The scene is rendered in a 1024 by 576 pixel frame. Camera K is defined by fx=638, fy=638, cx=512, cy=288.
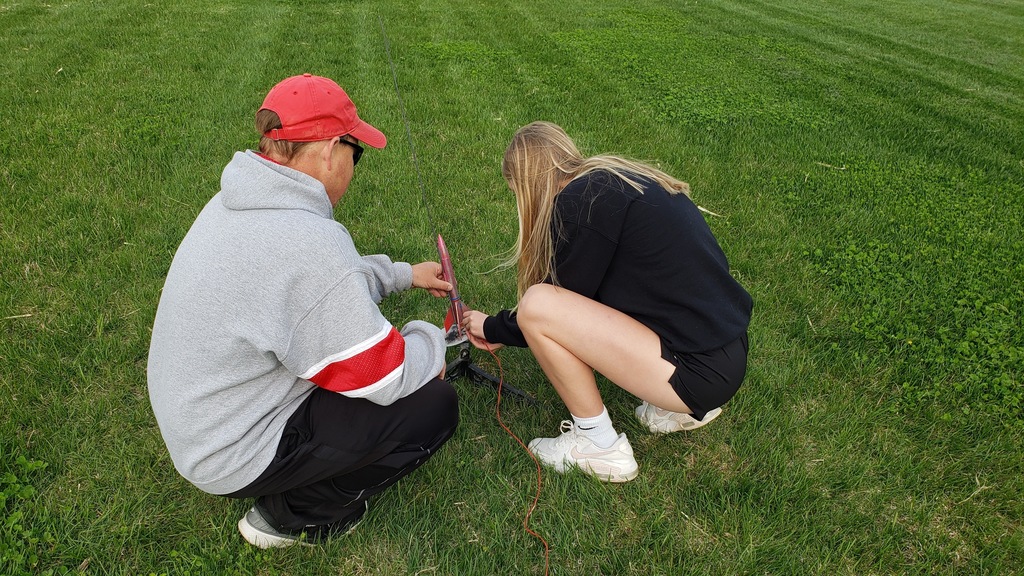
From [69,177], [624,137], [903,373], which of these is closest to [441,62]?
[624,137]

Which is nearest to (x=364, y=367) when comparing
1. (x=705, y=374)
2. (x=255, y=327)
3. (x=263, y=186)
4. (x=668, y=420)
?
(x=255, y=327)

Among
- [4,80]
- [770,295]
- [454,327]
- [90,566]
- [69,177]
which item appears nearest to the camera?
[90,566]

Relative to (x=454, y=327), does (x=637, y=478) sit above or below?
below

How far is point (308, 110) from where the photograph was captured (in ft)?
6.61

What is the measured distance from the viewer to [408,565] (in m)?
2.23

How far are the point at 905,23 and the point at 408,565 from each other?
1309 centimetres

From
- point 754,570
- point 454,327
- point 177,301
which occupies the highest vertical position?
point 177,301

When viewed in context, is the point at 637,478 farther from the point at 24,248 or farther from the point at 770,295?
the point at 24,248

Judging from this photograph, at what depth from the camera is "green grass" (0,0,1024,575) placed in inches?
91.5

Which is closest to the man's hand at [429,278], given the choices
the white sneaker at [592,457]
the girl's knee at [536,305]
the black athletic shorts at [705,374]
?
the girl's knee at [536,305]

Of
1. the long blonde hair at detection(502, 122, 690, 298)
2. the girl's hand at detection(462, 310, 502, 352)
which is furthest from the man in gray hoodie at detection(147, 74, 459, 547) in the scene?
the long blonde hair at detection(502, 122, 690, 298)

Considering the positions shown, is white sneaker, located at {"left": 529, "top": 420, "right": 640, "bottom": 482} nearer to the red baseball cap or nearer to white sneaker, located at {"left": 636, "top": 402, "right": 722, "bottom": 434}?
white sneaker, located at {"left": 636, "top": 402, "right": 722, "bottom": 434}

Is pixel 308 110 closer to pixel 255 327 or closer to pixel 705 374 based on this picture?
pixel 255 327

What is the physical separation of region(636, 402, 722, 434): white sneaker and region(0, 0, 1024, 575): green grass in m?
0.06
